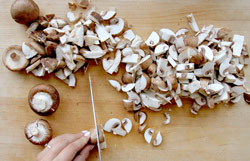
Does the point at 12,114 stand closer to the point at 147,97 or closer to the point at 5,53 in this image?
the point at 5,53

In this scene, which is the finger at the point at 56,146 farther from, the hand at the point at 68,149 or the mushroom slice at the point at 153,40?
the mushroom slice at the point at 153,40

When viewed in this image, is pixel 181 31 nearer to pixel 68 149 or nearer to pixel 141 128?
pixel 141 128

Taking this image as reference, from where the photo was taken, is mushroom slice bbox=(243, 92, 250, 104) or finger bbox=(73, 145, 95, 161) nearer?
finger bbox=(73, 145, 95, 161)

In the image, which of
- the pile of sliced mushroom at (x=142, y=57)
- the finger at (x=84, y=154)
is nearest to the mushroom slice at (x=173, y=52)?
the pile of sliced mushroom at (x=142, y=57)

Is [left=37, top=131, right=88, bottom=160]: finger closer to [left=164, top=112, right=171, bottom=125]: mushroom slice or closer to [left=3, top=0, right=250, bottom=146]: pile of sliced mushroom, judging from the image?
[left=3, top=0, right=250, bottom=146]: pile of sliced mushroom

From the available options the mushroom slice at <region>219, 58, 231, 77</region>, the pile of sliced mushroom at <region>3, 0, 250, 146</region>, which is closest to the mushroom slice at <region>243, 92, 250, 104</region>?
the pile of sliced mushroom at <region>3, 0, 250, 146</region>

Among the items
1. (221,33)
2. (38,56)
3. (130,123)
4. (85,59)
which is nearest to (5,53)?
(38,56)

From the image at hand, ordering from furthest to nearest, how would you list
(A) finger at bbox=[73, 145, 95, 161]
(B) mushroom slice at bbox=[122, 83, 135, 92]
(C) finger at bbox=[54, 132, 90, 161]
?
(B) mushroom slice at bbox=[122, 83, 135, 92], (A) finger at bbox=[73, 145, 95, 161], (C) finger at bbox=[54, 132, 90, 161]
